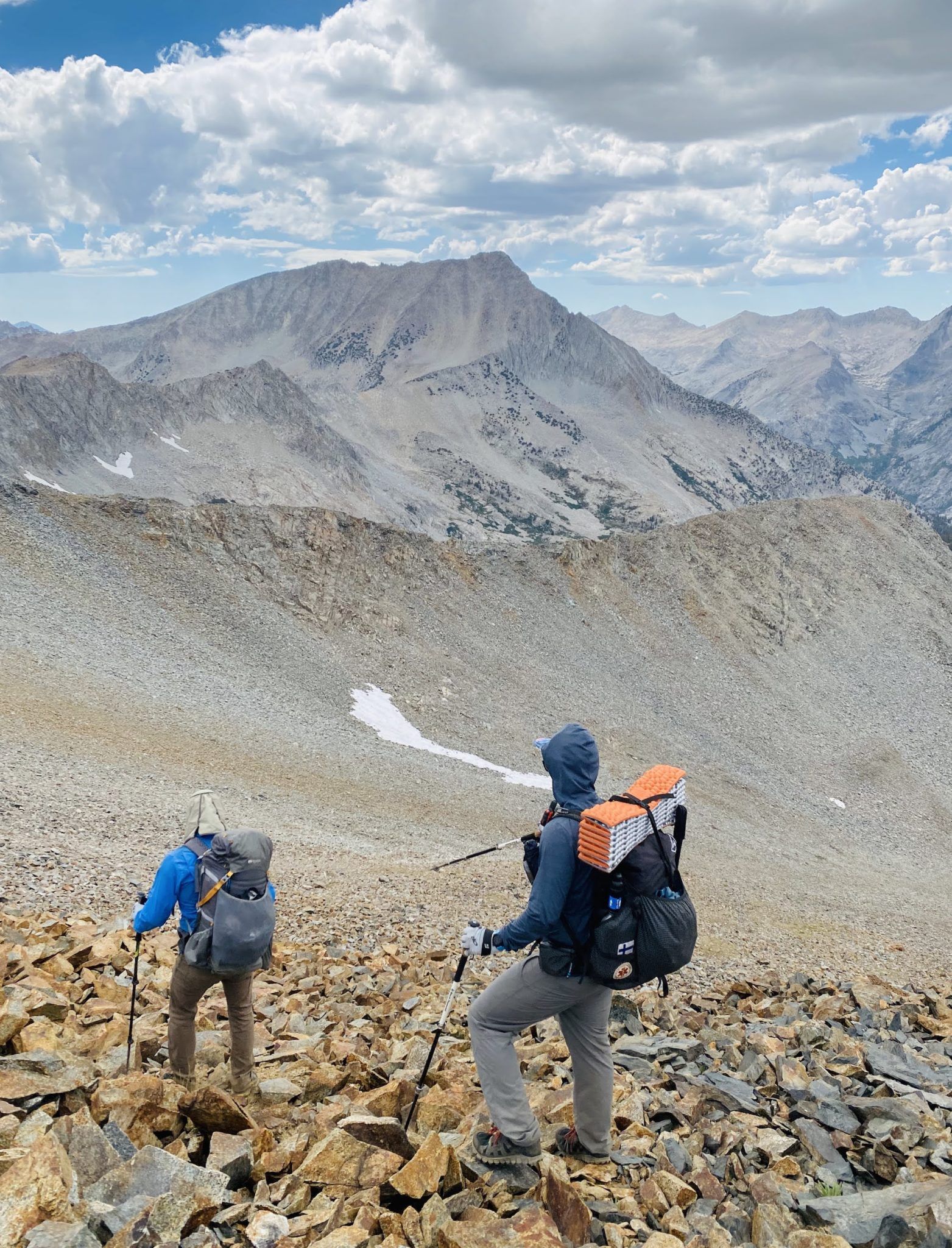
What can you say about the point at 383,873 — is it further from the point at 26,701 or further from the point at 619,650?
the point at 619,650

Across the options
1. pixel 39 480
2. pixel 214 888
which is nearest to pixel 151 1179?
pixel 214 888

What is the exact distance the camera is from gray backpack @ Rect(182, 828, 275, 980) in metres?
6.68

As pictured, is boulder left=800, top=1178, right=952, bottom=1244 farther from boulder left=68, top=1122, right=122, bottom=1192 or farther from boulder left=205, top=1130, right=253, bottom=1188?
boulder left=68, top=1122, right=122, bottom=1192

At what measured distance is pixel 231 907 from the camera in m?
6.68

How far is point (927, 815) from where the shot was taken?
1657 inches

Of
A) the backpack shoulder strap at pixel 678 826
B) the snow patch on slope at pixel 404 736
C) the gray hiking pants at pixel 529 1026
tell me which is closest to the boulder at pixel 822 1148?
the gray hiking pants at pixel 529 1026

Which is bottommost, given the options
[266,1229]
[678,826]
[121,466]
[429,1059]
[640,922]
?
[266,1229]

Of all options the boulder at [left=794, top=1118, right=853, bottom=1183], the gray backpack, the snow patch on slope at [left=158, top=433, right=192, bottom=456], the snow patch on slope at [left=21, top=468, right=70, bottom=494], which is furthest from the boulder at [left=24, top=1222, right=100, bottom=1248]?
the snow patch on slope at [left=158, top=433, right=192, bottom=456]

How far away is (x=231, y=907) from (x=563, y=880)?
107 inches

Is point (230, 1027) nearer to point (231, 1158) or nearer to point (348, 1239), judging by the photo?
point (231, 1158)

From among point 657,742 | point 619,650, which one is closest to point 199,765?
point 657,742

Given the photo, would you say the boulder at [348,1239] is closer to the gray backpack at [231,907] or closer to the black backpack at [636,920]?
the black backpack at [636,920]

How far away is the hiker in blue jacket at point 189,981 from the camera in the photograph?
688 centimetres

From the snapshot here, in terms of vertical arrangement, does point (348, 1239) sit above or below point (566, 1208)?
above
